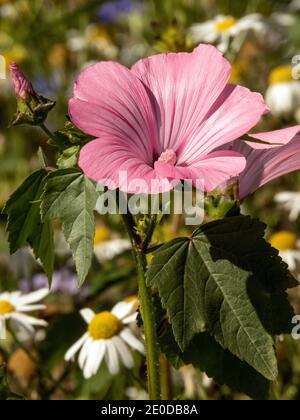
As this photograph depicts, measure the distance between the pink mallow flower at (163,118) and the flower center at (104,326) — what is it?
603mm

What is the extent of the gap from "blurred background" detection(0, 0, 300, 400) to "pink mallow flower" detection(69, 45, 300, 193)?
495mm

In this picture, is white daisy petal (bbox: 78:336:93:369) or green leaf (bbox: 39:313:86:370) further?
green leaf (bbox: 39:313:86:370)

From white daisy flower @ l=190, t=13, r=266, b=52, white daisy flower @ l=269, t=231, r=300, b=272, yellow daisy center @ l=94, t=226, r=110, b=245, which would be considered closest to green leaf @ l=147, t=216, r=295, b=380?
white daisy flower @ l=269, t=231, r=300, b=272

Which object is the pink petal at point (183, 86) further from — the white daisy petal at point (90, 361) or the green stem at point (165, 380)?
the white daisy petal at point (90, 361)

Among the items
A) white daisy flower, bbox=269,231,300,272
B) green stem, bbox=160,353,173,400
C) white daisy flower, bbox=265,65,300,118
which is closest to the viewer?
green stem, bbox=160,353,173,400

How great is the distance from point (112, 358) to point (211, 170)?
75 cm

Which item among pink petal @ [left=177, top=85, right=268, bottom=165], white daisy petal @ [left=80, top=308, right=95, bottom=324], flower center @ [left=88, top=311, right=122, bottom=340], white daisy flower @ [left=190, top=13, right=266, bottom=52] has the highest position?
white daisy flower @ [left=190, top=13, right=266, bottom=52]

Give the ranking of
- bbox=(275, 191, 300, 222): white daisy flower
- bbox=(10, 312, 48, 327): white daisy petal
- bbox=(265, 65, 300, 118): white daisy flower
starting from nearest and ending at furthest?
1. bbox=(10, 312, 48, 327): white daisy petal
2. bbox=(275, 191, 300, 222): white daisy flower
3. bbox=(265, 65, 300, 118): white daisy flower

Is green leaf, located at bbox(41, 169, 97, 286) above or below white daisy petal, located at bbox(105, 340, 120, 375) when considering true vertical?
above

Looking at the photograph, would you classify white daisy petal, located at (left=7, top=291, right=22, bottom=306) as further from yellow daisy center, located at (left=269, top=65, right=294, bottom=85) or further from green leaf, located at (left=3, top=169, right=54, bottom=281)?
yellow daisy center, located at (left=269, top=65, right=294, bottom=85)

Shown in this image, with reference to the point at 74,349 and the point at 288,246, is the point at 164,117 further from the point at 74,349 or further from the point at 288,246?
the point at 288,246

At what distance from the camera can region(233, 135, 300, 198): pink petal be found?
35.8 inches

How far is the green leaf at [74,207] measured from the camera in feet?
2.73
